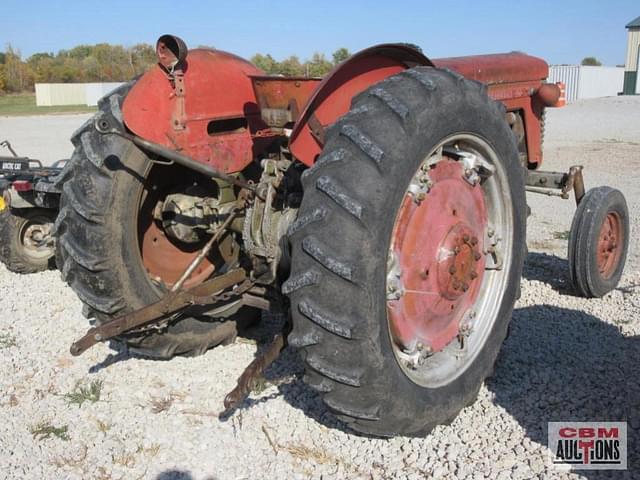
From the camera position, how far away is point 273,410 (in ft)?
10.7

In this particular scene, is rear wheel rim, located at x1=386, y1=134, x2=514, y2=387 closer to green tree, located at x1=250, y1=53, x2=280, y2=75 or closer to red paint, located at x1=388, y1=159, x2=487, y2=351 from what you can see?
red paint, located at x1=388, y1=159, x2=487, y2=351

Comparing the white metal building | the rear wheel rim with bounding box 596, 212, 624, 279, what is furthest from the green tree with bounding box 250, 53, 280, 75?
the white metal building

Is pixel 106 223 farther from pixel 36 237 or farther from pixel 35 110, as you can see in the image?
pixel 35 110

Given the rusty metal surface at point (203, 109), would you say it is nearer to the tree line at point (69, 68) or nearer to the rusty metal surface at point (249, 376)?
the rusty metal surface at point (249, 376)

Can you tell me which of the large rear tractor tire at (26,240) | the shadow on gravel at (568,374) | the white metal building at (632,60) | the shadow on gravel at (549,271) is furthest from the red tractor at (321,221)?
the white metal building at (632,60)

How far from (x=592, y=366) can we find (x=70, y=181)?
2.97 m

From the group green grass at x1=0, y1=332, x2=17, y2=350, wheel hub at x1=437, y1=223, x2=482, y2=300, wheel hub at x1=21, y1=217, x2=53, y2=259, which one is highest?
wheel hub at x1=437, y1=223, x2=482, y2=300

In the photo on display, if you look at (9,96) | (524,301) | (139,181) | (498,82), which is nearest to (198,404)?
(139,181)

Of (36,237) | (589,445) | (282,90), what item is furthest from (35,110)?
(589,445)

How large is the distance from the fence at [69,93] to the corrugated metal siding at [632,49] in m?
30.7

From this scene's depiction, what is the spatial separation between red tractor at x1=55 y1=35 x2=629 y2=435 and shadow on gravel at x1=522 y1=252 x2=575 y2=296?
6.65 ft

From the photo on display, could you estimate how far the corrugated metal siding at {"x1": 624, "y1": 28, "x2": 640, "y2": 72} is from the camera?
123 ft

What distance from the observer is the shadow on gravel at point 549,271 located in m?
5.01

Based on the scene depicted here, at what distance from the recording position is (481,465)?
110 inches
